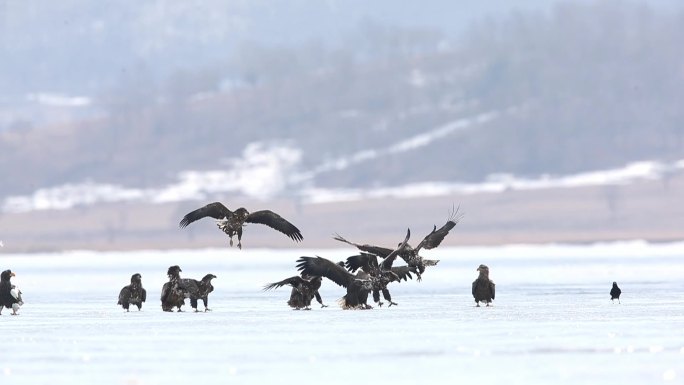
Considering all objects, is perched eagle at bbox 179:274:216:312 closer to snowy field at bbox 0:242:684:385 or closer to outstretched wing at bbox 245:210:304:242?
snowy field at bbox 0:242:684:385

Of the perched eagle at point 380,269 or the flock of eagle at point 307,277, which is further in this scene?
the perched eagle at point 380,269

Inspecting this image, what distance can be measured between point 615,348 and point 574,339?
1842 millimetres

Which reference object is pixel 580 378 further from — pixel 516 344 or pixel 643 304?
pixel 643 304

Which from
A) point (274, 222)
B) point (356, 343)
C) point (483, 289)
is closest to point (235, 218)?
point (274, 222)

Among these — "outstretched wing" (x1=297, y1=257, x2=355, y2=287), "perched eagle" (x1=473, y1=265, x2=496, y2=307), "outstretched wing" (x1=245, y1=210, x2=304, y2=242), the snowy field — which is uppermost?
"outstretched wing" (x1=245, y1=210, x2=304, y2=242)

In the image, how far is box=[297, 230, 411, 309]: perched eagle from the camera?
39.5 metres

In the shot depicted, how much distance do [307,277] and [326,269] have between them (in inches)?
114

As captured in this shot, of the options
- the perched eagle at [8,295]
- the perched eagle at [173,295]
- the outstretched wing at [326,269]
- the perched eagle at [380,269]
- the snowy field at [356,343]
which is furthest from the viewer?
the perched eagle at [173,295]

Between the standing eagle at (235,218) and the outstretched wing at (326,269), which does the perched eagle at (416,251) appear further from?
the standing eagle at (235,218)

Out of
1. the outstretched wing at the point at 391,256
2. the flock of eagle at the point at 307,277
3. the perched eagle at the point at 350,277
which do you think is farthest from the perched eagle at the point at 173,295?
the outstretched wing at the point at 391,256

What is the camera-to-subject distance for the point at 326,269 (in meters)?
39.5

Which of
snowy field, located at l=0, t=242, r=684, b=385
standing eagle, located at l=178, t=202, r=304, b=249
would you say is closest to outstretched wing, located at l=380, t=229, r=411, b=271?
snowy field, located at l=0, t=242, r=684, b=385

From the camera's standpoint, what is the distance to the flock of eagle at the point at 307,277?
130 ft

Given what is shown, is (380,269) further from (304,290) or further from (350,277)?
(304,290)
